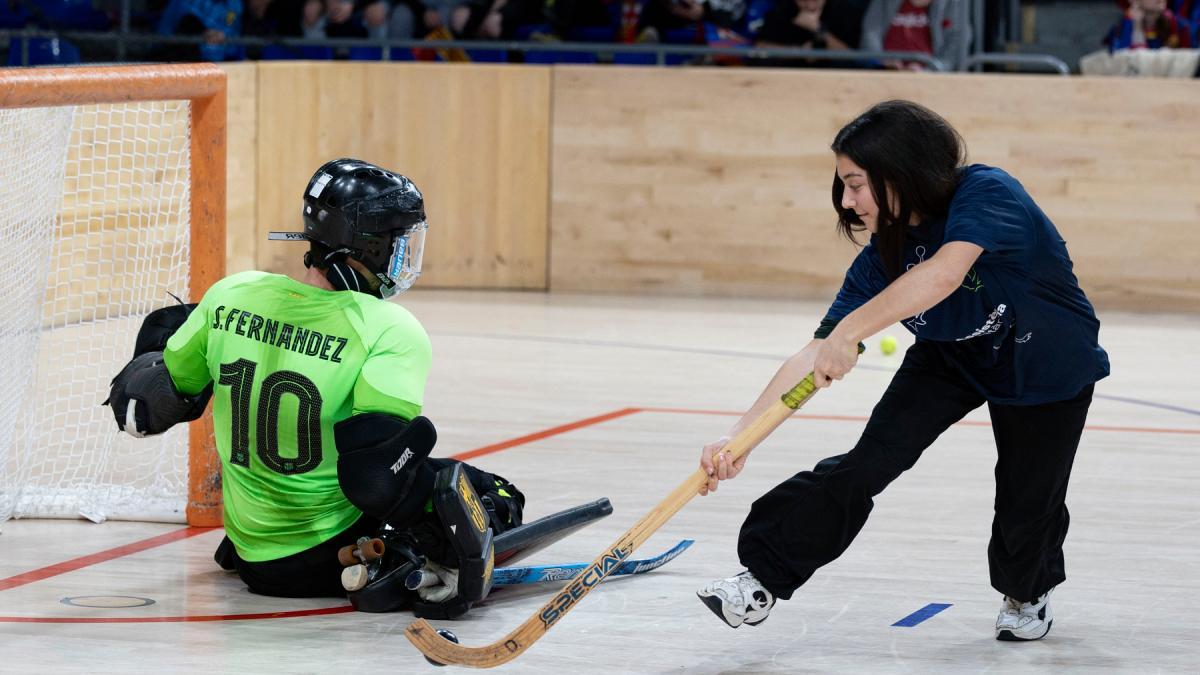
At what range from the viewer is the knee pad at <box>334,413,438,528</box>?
3.61 metres

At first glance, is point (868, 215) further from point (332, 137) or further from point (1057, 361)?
point (332, 137)

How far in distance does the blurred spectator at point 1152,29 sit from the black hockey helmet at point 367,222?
26.3 feet

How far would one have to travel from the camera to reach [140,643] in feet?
12.0

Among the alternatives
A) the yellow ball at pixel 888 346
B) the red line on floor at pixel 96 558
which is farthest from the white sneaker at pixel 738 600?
the yellow ball at pixel 888 346

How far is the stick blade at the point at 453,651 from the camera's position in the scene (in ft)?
11.1

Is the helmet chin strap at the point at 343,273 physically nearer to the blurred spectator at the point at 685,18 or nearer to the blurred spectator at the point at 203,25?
the blurred spectator at the point at 203,25

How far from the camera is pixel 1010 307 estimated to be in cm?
355

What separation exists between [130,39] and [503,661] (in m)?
8.08

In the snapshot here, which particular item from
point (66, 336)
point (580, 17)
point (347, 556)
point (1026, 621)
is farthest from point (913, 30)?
point (347, 556)

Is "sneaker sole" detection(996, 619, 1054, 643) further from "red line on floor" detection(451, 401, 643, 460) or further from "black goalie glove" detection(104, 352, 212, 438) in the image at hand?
"red line on floor" detection(451, 401, 643, 460)

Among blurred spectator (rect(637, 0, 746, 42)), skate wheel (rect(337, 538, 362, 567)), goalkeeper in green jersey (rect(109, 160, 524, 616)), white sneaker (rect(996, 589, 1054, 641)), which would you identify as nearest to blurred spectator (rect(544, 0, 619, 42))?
blurred spectator (rect(637, 0, 746, 42))

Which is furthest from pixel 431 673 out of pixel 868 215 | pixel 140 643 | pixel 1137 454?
pixel 1137 454

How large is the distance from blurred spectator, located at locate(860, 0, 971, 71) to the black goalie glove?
7.49 meters

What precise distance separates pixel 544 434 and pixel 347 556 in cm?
258
